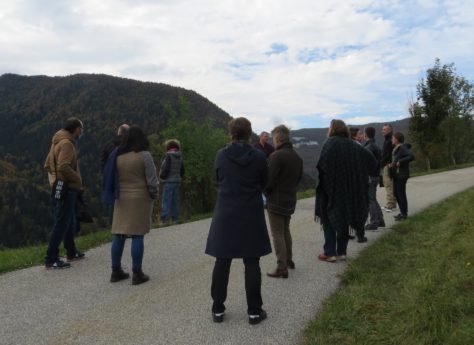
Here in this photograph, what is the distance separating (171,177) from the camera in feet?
36.2

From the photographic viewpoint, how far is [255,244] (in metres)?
4.34

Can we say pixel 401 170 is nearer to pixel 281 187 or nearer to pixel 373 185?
pixel 373 185

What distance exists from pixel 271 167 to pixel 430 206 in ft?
24.5

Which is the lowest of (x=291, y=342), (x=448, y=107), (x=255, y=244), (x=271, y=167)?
(x=291, y=342)

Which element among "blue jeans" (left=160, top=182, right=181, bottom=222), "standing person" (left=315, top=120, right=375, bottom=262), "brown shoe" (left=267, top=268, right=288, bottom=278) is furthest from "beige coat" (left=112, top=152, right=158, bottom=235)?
"blue jeans" (left=160, top=182, right=181, bottom=222)

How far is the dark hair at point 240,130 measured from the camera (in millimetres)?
4473

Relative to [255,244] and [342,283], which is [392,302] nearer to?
[342,283]

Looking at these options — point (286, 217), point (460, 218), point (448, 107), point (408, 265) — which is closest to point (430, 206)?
point (460, 218)

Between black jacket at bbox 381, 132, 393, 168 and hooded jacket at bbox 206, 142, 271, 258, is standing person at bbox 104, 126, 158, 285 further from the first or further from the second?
black jacket at bbox 381, 132, 393, 168

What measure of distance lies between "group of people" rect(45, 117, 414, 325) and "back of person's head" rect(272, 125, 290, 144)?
1cm

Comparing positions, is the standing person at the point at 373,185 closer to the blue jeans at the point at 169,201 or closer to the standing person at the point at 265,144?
the standing person at the point at 265,144

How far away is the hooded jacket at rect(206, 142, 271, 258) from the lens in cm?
432

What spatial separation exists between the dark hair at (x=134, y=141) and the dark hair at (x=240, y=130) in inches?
61.7

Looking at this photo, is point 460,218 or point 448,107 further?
point 448,107
